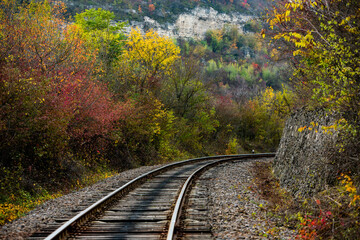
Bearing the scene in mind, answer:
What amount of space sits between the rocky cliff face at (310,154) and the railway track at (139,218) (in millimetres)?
3659

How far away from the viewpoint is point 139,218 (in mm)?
8234

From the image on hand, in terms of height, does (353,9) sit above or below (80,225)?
above

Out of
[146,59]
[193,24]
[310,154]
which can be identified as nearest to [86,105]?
[310,154]

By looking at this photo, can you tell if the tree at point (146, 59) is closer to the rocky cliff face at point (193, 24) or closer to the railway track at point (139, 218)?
the railway track at point (139, 218)

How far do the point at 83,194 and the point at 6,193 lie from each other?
8.20 feet

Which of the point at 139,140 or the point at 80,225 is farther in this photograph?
the point at 139,140

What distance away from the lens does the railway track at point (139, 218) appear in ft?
22.6

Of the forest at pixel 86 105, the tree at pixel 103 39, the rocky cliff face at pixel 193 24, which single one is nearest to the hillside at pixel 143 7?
the rocky cliff face at pixel 193 24

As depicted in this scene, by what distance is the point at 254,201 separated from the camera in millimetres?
11445

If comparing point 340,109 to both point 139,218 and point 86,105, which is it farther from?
point 86,105


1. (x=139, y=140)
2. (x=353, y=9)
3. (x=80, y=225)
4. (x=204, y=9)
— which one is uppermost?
(x=204, y=9)

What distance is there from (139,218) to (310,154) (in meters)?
7.34

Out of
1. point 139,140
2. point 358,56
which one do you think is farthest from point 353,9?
point 139,140

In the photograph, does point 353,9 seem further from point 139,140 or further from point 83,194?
point 139,140
